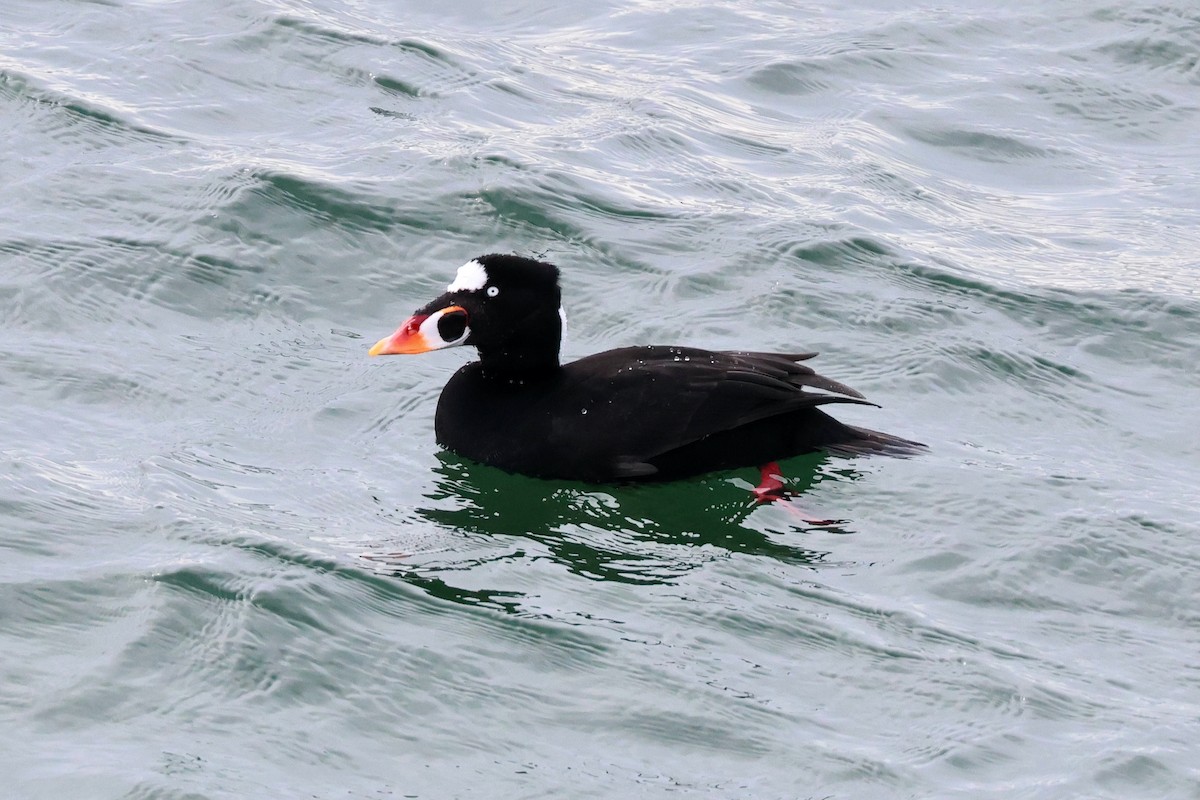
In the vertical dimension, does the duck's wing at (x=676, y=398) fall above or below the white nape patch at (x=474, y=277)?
below

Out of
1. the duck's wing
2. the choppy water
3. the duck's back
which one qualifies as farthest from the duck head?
the choppy water

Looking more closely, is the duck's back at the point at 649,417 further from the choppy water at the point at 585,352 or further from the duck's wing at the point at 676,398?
the choppy water at the point at 585,352

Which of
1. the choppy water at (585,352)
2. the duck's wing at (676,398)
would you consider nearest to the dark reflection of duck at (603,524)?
the choppy water at (585,352)

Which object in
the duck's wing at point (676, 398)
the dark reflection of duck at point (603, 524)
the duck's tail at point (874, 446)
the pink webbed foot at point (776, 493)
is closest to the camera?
the dark reflection of duck at point (603, 524)

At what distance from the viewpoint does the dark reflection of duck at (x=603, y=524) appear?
19.6 feet

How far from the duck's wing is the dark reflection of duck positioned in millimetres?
195

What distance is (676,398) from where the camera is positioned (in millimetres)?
6672

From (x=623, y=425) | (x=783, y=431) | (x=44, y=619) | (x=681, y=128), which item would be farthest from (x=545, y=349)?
(x=681, y=128)

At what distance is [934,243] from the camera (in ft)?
29.0

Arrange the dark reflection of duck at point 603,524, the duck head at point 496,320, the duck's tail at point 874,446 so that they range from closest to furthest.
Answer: the dark reflection of duck at point 603,524, the duck's tail at point 874,446, the duck head at point 496,320

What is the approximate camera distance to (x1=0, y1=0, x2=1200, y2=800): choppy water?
503 centimetres

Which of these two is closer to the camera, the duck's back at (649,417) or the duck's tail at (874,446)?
the duck's back at (649,417)

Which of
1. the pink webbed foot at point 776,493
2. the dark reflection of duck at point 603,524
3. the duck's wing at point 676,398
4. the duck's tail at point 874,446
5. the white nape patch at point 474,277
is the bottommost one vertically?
the dark reflection of duck at point 603,524

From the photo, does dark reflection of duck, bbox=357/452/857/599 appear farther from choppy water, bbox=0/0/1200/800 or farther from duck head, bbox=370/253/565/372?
duck head, bbox=370/253/565/372
